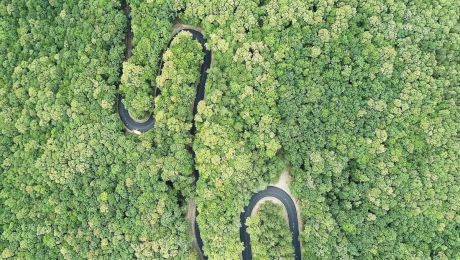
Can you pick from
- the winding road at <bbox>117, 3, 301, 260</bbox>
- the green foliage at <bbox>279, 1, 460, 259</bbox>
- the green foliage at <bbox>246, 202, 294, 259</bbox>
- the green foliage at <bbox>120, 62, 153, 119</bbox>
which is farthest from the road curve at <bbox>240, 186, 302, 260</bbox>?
the green foliage at <bbox>120, 62, 153, 119</bbox>

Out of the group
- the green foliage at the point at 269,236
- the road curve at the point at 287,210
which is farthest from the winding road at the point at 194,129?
the green foliage at the point at 269,236

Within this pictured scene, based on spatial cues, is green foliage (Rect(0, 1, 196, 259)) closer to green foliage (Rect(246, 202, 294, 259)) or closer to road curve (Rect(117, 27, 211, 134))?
road curve (Rect(117, 27, 211, 134))

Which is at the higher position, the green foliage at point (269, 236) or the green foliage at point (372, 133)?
the green foliage at point (372, 133)

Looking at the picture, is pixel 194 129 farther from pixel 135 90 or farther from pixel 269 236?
pixel 269 236

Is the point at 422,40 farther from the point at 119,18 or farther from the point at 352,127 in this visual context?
the point at 119,18

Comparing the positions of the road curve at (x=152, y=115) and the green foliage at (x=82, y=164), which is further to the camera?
the road curve at (x=152, y=115)

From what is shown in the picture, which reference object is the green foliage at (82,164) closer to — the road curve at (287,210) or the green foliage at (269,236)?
the road curve at (287,210)
